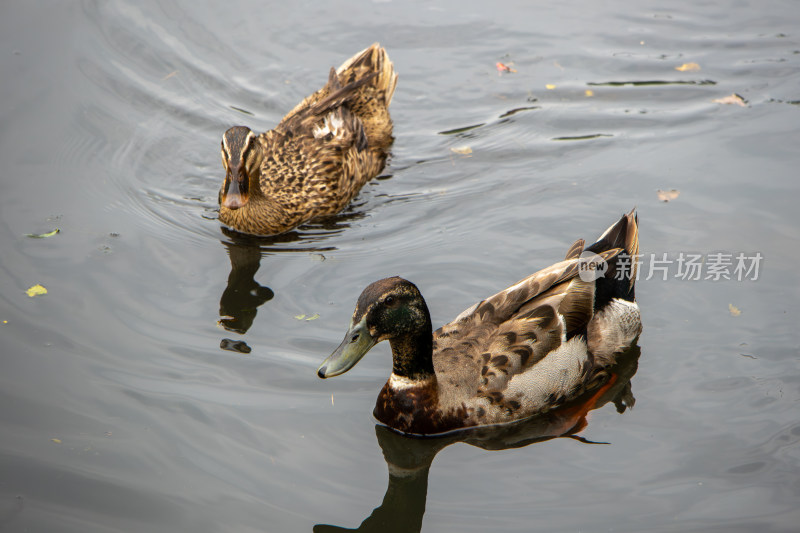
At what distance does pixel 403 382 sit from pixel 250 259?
2.47 metres

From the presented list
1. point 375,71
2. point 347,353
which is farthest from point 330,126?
point 347,353

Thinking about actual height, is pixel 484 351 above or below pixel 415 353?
below

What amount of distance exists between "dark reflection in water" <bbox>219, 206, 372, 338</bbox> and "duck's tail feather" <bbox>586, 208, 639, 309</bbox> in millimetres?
2417

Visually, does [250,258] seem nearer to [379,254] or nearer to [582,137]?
[379,254]

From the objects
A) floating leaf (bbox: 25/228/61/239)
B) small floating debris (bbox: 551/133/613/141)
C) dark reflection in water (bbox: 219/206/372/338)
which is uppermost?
small floating debris (bbox: 551/133/613/141)

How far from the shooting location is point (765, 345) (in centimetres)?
669

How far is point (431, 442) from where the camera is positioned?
6.00 meters

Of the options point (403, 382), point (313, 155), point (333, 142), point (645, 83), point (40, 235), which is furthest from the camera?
point (645, 83)

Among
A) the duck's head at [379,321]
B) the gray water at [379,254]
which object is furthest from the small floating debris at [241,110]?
the duck's head at [379,321]

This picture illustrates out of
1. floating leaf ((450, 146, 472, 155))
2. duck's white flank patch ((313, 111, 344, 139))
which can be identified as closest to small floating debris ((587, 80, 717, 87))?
floating leaf ((450, 146, 472, 155))

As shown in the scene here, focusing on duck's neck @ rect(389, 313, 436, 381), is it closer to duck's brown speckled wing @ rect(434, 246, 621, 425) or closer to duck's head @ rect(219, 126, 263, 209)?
duck's brown speckled wing @ rect(434, 246, 621, 425)

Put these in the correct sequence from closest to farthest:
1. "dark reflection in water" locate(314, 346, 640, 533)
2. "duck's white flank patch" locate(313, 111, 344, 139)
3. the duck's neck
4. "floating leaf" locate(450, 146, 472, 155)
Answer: "dark reflection in water" locate(314, 346, 640, 533) → the duck's neck → "duck's white flank patch" locate(313, 111, 344, 139) → "floating leaf" locate(450, 146, 472, 155)

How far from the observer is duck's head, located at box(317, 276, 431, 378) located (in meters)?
5.61

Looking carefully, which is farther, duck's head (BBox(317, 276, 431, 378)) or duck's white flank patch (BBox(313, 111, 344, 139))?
duck's white flank patch (BBox(313, 111, 344, 139))
